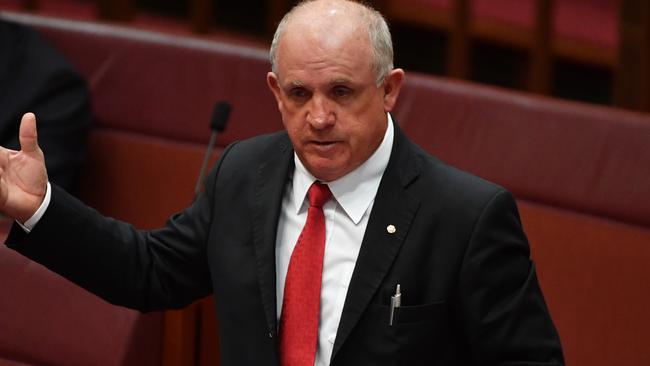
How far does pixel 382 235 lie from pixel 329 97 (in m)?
0.09

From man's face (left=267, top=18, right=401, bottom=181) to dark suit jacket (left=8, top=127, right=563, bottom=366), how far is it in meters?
0.04

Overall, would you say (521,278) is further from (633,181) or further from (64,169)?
(64,169)

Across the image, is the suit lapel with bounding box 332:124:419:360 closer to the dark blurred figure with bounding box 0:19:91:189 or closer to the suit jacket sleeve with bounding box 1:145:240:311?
the suit jacket sleeve with bounding box 1:145:240:311

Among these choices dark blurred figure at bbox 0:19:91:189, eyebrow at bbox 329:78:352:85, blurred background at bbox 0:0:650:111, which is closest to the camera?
eyebrow at bbox 329:78:352:85

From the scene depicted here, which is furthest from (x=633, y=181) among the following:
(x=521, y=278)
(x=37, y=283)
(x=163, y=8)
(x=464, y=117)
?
(x=163, y=8)

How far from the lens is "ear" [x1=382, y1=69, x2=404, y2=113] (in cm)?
70

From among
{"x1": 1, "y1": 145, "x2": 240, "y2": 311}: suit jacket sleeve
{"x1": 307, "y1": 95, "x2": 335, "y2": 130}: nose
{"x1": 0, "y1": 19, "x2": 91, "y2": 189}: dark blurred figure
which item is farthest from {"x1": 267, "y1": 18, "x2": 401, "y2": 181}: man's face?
{"x1": 0, "y1": 19, "x2": 91, "y2": 189}: dark blurred figure

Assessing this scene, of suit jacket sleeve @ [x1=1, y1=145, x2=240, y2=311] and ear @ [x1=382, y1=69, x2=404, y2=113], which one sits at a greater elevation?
ear @ [x1=382, y1=69, x2=404, y2=113]

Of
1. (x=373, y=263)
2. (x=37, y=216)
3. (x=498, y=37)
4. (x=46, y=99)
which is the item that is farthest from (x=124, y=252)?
(x=498, y=37)

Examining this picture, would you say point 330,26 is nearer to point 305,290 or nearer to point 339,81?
point 339,81

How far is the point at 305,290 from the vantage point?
716mm

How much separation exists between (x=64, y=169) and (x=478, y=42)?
0.62 meters

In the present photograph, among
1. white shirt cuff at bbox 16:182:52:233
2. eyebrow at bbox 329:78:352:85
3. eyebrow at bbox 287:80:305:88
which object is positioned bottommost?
white shirt cuff at bbox 16:182:52:233

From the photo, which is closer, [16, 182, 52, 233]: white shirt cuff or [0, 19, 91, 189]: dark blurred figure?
[16, 182, 52, 233]: white shirt cuff
